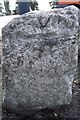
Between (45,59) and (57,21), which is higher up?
(57,21)

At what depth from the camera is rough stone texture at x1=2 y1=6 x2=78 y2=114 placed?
326 centimetres

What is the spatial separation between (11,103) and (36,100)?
26cm

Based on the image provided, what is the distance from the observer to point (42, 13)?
3.38m

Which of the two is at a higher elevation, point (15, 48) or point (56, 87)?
point (15, 48)

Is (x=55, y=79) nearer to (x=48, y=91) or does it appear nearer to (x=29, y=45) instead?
(x=48, y=91)

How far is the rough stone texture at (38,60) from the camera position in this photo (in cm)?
326

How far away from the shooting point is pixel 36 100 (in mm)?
3273

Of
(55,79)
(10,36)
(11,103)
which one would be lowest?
(11,103)

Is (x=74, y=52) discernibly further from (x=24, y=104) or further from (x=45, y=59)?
(x=24, y=104)

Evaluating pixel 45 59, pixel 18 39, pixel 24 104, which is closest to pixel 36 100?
pixel 24 104

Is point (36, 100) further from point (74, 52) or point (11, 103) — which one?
point (74, 52)

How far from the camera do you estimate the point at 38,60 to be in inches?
128

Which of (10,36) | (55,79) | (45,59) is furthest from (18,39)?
(55,79)

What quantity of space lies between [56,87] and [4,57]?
1.93ft
